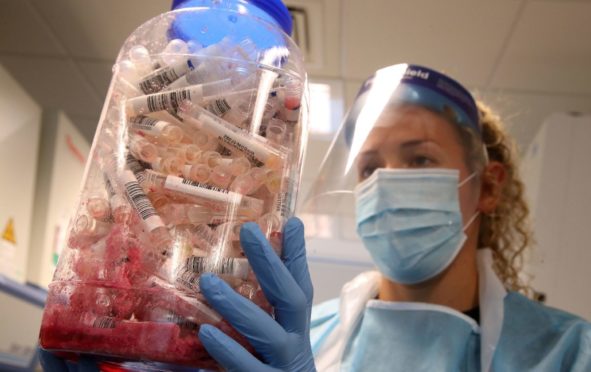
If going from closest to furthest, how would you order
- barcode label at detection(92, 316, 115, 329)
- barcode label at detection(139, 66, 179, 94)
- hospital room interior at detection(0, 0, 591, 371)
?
barcode label at detection(92, 316, 115, 329), barcode label at detection(139, 66, 179, 94), hospital room interior at detection(0, 0, 591, 371)

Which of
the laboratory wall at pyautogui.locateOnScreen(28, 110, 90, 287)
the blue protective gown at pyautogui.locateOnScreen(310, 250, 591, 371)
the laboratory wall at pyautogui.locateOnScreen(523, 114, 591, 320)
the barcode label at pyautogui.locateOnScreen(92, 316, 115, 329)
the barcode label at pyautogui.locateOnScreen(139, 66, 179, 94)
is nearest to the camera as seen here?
the barcode label at pyautogui.locateOnScreen(92, 316, 115, 329)

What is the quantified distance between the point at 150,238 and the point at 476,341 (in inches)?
33.7

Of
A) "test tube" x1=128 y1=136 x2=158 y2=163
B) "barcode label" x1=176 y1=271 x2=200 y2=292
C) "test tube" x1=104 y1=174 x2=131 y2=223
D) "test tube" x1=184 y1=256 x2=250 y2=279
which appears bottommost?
"barcode label" x1=176 y1=271 x2=200 y2=292

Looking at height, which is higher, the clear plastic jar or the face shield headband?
the face shield headband

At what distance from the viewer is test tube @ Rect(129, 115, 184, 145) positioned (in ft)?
2.05

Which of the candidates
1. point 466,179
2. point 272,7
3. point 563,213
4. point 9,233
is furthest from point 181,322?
point 563,213

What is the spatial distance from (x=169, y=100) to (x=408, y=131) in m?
0.72

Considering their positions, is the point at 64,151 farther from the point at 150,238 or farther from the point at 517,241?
the point at 150,238

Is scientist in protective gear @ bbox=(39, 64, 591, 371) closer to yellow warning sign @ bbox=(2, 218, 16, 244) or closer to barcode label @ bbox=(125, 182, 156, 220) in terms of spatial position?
barcode label @ bbox=(125, 182, 156, 220)

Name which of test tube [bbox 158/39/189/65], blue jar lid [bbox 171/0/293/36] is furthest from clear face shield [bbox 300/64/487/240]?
test tube [bbox 158/39/189/65]

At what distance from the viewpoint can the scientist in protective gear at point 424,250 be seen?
1.18m

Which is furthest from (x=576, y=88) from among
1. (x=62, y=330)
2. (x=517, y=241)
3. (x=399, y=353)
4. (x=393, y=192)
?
(x=62, y=330)

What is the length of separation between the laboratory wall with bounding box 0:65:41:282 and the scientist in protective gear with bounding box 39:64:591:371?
1.17 m

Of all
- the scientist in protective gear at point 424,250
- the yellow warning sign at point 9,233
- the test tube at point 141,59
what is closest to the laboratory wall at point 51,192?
the yellow warning sign at point 9,233
